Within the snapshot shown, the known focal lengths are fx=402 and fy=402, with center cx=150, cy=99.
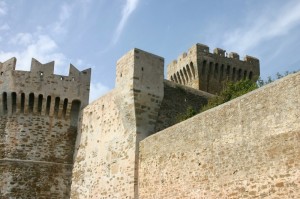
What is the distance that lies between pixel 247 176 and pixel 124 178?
4.38 metres

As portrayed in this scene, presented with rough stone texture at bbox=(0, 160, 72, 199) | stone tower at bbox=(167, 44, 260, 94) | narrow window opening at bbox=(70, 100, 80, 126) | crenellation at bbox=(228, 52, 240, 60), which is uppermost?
crenellation at bbox=(228, 52, 240, 60)

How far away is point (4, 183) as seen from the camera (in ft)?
46.4

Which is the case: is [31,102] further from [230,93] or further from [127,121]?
[230,93]

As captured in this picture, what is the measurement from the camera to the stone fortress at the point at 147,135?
721 centimetres

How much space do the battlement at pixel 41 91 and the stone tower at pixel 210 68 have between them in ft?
20.8

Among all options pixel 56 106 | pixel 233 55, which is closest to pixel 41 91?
pixel 56 106

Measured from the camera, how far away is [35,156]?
14.8 m

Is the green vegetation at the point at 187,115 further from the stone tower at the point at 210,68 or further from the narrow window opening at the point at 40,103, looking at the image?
the stone tower at the point at 210,68

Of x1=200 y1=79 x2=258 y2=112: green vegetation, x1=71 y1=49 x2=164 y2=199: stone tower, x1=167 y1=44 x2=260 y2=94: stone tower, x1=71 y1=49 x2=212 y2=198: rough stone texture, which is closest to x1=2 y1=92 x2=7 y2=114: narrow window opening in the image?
x1=71 y1=49 x2=212 y2=198: rough stone texture

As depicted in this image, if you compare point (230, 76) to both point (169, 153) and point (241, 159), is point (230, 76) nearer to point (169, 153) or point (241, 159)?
point (169, 153)

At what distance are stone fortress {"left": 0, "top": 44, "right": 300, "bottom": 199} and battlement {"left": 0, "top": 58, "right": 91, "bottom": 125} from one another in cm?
4

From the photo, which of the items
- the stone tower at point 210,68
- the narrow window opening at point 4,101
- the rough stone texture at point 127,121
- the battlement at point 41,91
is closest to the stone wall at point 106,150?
the rough stone texture at point 127,121

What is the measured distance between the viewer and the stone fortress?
7.21m

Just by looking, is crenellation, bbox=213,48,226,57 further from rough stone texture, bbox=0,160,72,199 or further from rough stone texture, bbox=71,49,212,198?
rough stone texture, bbox=0,160,72,199
